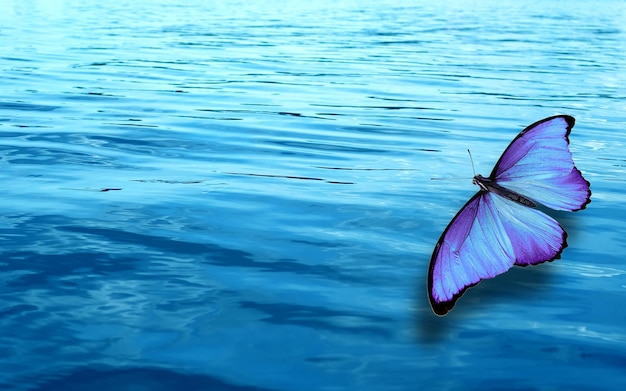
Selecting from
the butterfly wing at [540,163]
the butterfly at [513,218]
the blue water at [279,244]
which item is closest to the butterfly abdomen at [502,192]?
the butterfly at [513,218]

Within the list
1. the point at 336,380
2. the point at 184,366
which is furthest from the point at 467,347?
the point at 184,366

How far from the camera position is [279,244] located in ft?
11.9

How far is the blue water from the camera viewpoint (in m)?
2.45

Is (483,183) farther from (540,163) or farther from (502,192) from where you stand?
(540,163)

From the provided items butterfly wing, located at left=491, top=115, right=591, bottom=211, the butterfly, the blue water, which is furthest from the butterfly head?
the blue water

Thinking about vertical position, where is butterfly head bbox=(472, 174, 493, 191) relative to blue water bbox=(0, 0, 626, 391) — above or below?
above

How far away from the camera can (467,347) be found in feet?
8.39

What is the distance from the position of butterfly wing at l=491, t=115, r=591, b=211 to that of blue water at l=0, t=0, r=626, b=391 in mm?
317

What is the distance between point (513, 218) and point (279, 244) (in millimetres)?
1080

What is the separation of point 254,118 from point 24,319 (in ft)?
16.6

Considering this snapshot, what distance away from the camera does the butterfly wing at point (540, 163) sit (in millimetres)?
3111

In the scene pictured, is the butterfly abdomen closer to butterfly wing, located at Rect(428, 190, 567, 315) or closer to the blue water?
butterfly wing, located at Rect(428, 190, 567, 315)

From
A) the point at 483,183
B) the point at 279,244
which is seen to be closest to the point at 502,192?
the point at 483,183

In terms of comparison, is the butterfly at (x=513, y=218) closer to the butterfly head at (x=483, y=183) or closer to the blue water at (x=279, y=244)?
the butterfly head at (x=483, y=183)
